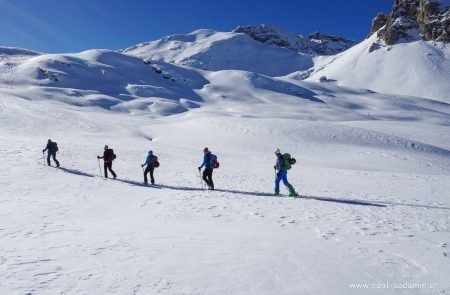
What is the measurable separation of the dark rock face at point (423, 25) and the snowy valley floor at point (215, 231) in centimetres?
18188

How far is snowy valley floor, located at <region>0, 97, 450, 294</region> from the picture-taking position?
560 cm

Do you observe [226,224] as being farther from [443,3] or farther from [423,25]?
[443,3]

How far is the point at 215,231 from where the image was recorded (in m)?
8.49

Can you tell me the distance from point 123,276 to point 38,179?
40.7 ft

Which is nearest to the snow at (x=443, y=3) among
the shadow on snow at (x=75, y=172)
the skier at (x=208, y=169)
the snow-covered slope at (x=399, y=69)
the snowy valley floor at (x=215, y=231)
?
the snow-covered slope at (x=399, y=69)

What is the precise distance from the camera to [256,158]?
30.4 m

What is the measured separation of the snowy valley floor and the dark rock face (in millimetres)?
181883

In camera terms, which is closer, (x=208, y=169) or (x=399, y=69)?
(x=208, y=169)

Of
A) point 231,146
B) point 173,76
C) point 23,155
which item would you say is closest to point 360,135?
point 231,146

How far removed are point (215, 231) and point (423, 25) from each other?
209742mm

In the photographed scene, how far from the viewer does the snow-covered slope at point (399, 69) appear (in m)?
134

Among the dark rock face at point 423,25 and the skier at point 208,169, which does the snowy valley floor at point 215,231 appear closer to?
the skier at point 208,169

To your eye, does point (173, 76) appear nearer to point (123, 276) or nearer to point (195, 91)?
point (195, 91)

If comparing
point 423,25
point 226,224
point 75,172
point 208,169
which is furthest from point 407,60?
point 226,224
